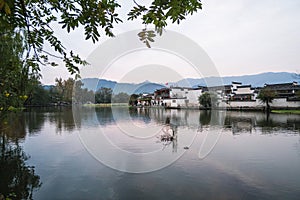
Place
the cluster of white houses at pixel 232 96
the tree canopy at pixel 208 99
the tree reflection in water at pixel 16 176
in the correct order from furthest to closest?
the tree canopy at pixel 208 99, the cluster of white houses at pixel 232 96, the tree reflection in water at pixel 16 176

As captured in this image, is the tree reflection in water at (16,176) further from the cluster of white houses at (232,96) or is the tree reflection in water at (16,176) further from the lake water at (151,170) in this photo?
the cluster of white houses at (232,96)

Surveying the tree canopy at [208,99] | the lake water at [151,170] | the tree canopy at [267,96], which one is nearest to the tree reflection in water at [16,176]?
the lake water at [151,170]

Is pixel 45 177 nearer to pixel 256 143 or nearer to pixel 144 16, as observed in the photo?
pixel 144 16

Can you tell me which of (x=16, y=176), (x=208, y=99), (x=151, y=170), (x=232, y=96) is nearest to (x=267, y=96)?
(x=232, y=96)

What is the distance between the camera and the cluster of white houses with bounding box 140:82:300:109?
132ft

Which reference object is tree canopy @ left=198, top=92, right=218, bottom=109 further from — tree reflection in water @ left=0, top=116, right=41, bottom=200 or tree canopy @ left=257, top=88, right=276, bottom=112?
tree reflection in water @ left=0, top=116, right=41, bottom=200

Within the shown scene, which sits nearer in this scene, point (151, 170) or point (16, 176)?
point (16, 176)

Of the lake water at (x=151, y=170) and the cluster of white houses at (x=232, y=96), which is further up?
the cluster of white houses at (x=232, y=96)

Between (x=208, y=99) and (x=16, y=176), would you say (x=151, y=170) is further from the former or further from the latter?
(x=208, y=99)

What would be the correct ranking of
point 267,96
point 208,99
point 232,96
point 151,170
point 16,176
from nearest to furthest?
point 16,176
point 151,170
point 267,96
point 208,99
point 232,96

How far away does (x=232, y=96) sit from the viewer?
160ft

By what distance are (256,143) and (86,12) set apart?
1309 cm

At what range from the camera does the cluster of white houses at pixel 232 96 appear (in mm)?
40356

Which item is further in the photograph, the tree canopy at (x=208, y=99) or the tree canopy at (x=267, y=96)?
the tree canopy at (x=208, y=99)
